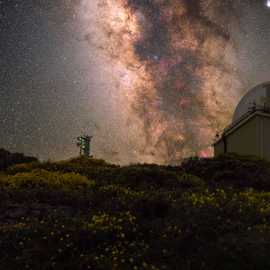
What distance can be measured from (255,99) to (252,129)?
4.47 metres

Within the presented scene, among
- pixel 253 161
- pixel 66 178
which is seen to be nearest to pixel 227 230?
pixel 66 178

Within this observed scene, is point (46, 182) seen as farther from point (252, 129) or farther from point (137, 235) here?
point (252, 129)

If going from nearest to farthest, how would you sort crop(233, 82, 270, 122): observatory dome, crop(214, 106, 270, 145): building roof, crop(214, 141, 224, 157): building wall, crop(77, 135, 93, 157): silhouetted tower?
1. crop(214, 106, 270, 145): building roof
2. crop(233, 82, 270, 122): observatory dome
3. crop(214, 141, 224, 157): building wall
4. crop(77, 135, 93, 157): silhouetted tower

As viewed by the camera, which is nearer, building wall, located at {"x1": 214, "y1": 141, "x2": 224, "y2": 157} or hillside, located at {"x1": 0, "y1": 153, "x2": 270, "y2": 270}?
hillside, located at {"x1": 0, "y1": 153, "x2": 270, "y2": 270}

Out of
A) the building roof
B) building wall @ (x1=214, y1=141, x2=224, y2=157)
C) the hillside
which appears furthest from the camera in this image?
building wall @ (x1=214, y1=141, x2=224, y2=157)

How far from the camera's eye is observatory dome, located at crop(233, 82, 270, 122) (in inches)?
1379

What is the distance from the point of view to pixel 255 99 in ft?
121

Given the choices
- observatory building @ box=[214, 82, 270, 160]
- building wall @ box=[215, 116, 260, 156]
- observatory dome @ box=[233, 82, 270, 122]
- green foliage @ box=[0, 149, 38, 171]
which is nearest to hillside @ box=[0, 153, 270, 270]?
green foliage @ box=[0, 149, 38, 171]

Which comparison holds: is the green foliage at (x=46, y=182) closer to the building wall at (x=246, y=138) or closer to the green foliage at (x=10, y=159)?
the green foliage at (x=10, y=159)

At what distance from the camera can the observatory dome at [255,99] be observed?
35031 millimetres

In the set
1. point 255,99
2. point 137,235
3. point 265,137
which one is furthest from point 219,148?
point 137,235

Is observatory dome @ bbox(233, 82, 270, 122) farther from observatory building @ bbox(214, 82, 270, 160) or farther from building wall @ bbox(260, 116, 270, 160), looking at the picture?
building wall @ bbox(260, 116, 270, 160)

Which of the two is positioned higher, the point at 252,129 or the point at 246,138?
the point at 252,129

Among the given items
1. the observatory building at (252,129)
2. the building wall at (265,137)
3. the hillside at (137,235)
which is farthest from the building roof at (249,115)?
the hillside at (137,235)
